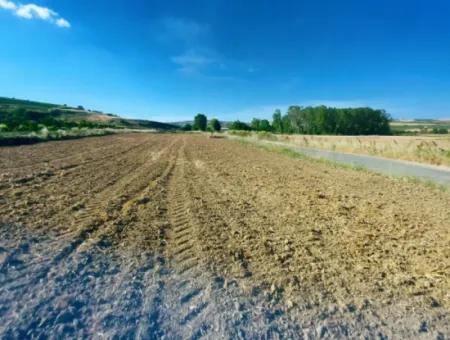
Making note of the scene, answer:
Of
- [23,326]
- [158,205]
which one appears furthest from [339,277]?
[158,205]

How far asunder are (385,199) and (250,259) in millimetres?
6361

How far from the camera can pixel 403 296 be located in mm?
3699

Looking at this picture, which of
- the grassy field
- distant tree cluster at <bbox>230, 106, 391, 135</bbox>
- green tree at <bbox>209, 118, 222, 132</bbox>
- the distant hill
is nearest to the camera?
the grassy field

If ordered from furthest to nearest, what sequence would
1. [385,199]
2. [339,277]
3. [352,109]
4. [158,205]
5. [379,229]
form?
[352,109] < [385,199] < [158,205] < [379,229] < [339,277]

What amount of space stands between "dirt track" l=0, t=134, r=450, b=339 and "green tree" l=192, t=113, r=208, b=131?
145083mm

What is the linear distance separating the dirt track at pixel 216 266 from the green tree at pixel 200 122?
145083 mm

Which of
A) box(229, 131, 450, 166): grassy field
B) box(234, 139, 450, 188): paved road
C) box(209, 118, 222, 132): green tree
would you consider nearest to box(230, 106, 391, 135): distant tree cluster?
box(209, 118, 222, 132): green tree

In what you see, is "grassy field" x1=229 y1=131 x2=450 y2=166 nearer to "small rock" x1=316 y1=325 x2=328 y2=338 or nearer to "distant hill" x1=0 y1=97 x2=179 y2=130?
"small rock" x1=316 y1=325 x2=328 y2=338

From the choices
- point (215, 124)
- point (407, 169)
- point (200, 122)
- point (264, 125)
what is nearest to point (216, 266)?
point (407, 169)

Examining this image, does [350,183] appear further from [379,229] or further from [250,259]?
[250,259]

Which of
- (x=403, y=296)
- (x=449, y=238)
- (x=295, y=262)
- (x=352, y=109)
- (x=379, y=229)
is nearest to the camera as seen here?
(x=403, y=296)

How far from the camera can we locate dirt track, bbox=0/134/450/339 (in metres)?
3.05

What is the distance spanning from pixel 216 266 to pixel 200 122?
15016cm

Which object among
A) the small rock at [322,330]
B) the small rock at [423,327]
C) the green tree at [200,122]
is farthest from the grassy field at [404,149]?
the green tree at [200,122]
